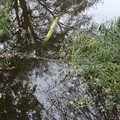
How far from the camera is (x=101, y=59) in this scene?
401 cm

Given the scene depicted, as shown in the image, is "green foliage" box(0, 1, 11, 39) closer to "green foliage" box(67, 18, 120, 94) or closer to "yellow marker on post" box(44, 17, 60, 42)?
"yellow marker on post" box(44, 17, 60, 42)

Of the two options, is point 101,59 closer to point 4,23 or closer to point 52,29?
point 52,29

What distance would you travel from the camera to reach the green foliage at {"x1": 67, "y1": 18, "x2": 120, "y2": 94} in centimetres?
389

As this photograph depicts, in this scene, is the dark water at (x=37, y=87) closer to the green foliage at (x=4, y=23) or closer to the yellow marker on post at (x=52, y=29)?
the yellow marker on post at (x=52, y=29)

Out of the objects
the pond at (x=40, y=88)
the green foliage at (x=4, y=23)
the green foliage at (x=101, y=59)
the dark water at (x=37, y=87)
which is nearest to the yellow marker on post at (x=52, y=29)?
the pond at (x=40, y=88)

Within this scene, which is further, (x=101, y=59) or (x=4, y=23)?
(x=4, y=23)

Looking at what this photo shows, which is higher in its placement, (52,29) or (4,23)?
(4,23)

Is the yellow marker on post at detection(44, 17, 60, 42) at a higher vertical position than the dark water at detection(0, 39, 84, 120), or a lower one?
higher

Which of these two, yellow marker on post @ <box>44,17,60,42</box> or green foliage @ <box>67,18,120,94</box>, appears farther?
yellow marker on post @ <box>44,17,60,42</box>

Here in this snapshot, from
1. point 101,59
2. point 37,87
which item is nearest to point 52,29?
point 37,87

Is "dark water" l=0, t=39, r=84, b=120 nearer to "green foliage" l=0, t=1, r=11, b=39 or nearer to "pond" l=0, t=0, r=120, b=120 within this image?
"pond" l=0, t=0, r=120, b=120

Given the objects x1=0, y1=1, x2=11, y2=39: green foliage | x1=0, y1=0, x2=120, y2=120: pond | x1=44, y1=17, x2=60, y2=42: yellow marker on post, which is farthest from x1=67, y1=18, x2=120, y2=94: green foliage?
x1=0, y1=1, x2=11, y2=39: green foliage

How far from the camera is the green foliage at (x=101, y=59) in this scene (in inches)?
153

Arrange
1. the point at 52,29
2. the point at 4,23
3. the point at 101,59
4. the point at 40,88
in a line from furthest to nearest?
the point at 52,29
the point at 4,23
the point at 40,88
the point at 101,59
